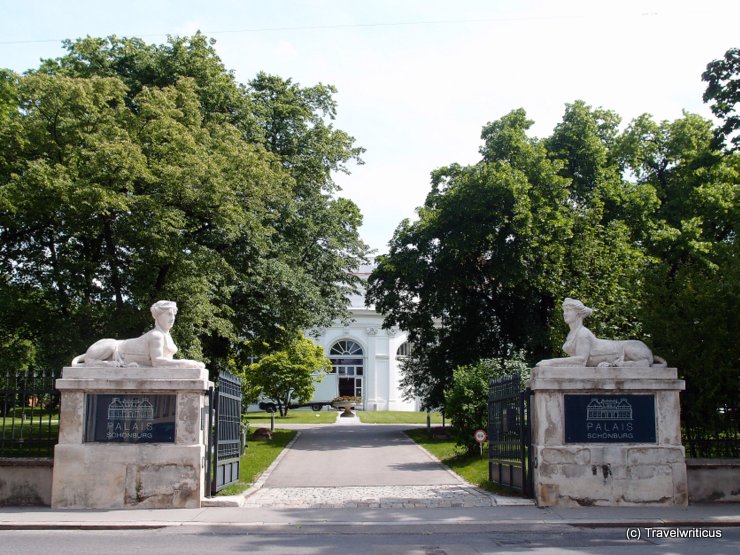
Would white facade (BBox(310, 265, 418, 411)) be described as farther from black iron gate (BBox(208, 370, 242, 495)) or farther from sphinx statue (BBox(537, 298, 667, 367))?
sphinx statue (BBox(537, 298, 667, 367))

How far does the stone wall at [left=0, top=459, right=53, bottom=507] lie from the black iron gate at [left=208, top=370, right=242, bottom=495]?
8.56 feet

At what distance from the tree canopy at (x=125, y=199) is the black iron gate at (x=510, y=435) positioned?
329 inches

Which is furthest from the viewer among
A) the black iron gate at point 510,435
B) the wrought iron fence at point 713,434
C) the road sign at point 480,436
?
the road sign at point 480,436

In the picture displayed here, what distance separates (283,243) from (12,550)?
1715 cm

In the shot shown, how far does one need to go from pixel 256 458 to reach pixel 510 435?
9.74 meters

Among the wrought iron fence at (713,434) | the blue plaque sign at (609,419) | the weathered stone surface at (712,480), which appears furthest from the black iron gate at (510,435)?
the wrought iron fence at (713,434)

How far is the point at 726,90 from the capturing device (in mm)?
15148

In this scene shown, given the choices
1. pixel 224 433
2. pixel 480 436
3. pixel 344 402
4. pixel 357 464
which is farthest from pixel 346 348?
pixel 224 433

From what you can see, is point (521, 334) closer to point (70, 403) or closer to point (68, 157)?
point (68, 157)

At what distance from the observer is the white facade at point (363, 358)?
198 ft

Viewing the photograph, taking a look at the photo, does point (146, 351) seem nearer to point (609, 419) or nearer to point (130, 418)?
point (130, 418)

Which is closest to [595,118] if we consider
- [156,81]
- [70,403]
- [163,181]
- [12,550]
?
[156,81]

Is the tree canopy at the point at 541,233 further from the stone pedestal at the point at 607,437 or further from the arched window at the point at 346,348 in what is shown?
the arched window at the point at 346,348

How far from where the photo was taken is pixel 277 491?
1424 cm
